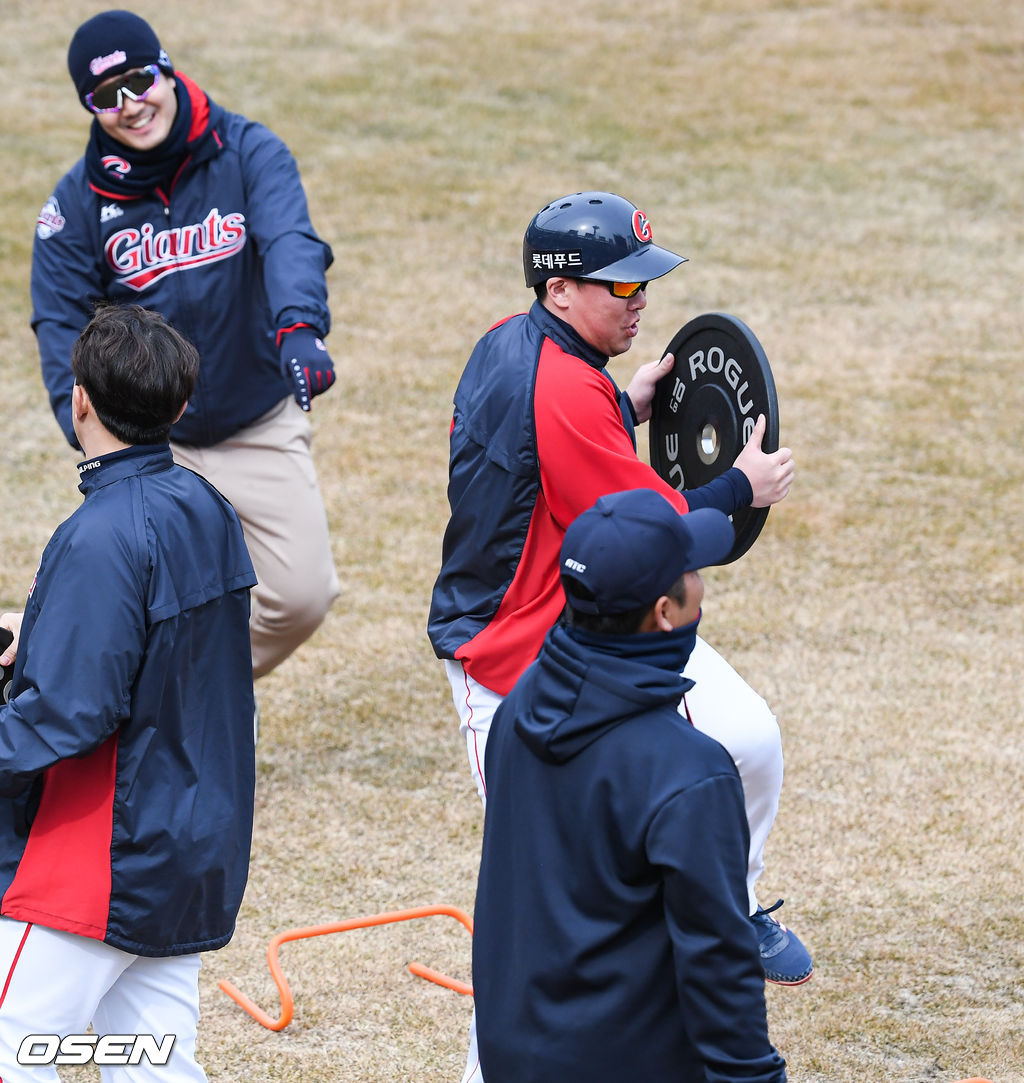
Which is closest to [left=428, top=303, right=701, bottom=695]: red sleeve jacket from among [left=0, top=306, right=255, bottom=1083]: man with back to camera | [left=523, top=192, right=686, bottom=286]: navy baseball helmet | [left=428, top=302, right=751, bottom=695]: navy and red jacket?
[left=428, top=302, right=751, bottom=695]: navy and red jacket

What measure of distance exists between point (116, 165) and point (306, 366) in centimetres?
120

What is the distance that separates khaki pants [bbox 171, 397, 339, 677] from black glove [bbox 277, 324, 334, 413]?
980 millimetres

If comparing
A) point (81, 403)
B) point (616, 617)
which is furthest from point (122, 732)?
point (616, 617)

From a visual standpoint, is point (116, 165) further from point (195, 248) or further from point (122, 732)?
point (122, 732)

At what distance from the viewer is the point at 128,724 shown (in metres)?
3.30

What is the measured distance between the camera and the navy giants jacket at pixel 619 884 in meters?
2.64

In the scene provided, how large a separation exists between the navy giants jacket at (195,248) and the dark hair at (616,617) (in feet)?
9.76

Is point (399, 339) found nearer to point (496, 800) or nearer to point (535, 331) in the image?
point (535, 331)

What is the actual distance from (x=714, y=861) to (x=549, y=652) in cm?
48

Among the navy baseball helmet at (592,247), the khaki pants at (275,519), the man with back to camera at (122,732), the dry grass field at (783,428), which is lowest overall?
the dry grass field at (783,428)

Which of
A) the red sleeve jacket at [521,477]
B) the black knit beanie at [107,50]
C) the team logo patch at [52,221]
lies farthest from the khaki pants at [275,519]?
the red sleeve jacket at [521,477]

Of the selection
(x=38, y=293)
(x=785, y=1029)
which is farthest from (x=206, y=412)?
(x=785, y=1029)

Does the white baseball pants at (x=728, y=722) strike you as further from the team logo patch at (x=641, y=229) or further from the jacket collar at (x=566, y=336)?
the team logo patch at (x=641, y=229)

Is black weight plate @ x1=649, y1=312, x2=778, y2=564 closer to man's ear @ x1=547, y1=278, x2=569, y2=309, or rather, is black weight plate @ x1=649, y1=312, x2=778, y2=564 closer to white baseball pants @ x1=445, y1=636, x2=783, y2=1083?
white baseball pants @ x1=445, y1=636, x2=783, y2=1083
